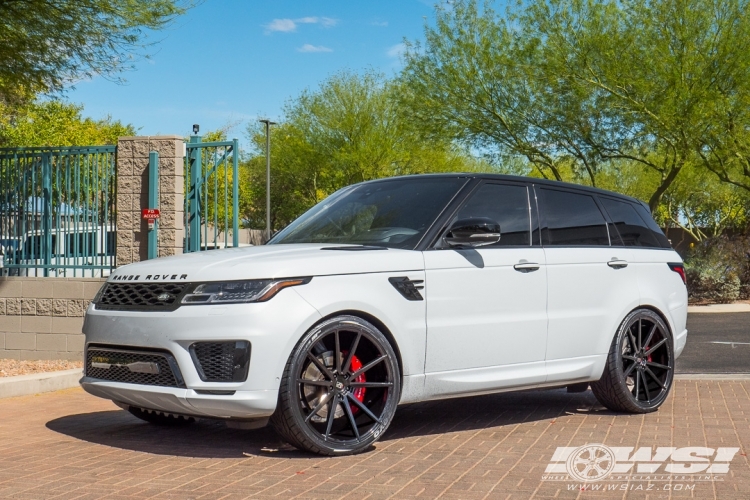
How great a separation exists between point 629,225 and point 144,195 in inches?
256

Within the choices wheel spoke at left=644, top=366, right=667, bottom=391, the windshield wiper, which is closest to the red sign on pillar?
the windshield wiper

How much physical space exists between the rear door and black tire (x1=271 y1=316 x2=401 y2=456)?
1553 mm

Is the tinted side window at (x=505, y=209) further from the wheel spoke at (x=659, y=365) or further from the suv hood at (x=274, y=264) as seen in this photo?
the wheel spoke at (x=659, y=365)

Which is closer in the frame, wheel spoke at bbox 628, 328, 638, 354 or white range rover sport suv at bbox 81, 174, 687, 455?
white range rover sport suv at bbox 81, 174, 687, 455

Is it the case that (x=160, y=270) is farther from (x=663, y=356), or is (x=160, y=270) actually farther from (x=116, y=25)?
(x=116, y=25)

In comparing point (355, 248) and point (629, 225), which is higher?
point (629, 225)

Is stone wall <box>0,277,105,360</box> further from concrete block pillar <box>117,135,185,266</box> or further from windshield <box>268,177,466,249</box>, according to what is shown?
windshield <box>268,177,466,249</box>

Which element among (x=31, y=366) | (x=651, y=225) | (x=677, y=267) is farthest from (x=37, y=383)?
(x=677, y=267)

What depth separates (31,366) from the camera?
11781 millimetres

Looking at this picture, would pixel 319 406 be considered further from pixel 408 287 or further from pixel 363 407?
pixel 408 287

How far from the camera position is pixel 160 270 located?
621cm

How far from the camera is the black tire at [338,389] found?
5.86 metres

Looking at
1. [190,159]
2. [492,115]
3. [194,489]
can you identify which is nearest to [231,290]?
[194,489]

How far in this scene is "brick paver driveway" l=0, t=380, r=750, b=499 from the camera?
17.3ft
